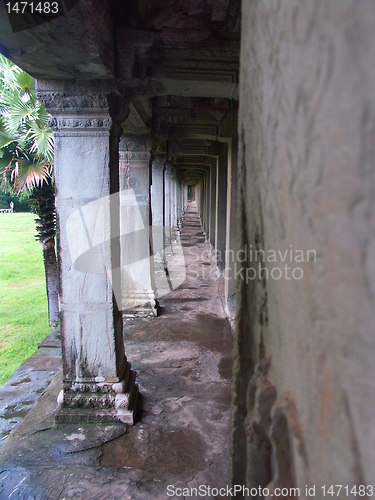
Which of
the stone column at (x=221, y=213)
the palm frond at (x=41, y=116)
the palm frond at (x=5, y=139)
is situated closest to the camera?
the palm frond at (x=41, y=116)

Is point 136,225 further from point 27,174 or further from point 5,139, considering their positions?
point 5,139

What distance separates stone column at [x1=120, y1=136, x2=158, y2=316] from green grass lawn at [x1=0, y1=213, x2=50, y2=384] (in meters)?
3.77

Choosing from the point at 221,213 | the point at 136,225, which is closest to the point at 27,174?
the point at 136,225

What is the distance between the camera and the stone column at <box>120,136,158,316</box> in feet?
20.3

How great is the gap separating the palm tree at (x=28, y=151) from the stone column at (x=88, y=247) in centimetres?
319

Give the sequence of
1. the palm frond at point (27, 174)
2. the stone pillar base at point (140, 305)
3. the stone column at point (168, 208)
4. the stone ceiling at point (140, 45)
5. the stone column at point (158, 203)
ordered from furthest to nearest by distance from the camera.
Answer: the stone column at point (168, 208) → the stone column at point (158, 203) → the palm frond at point (27, 174) → the stone pillar base at point (140, 305) → the stone ceiling at point (140, 45)

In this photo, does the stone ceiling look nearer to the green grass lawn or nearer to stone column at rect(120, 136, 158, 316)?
stone column at rect(120, 136, 158, 316)

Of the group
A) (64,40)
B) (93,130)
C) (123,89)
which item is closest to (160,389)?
(93,130)

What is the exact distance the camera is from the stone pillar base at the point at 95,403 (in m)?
3.58

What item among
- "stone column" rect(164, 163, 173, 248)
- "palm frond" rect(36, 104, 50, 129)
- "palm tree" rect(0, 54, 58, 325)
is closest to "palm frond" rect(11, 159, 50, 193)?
"palm tree" rect(0, 54, 58, 325)

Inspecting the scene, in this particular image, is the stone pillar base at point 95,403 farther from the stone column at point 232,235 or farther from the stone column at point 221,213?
the stone column at point 221,213

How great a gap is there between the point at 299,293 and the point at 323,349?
0.30 ft

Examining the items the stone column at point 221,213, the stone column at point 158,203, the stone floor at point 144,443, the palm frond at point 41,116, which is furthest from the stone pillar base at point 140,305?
the palm frond at point 41,116

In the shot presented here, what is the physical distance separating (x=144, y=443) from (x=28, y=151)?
6.01 meters
